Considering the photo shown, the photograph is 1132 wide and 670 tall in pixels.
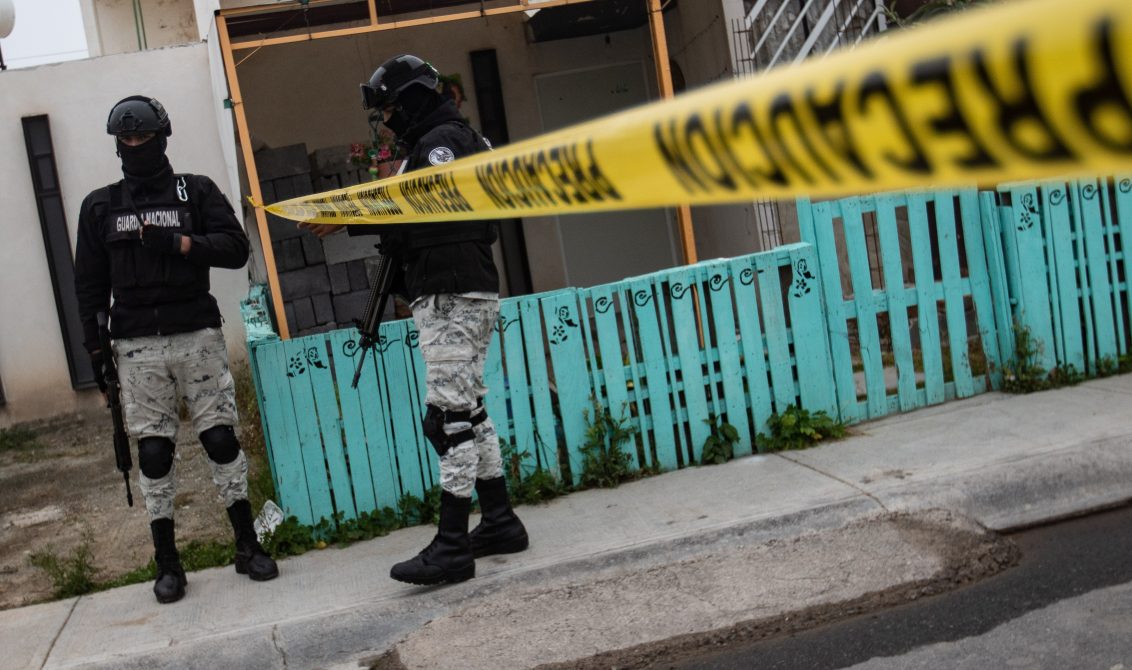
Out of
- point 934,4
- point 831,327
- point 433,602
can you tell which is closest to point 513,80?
point 934,4

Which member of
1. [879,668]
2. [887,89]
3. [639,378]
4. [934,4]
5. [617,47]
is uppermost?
[617,47]

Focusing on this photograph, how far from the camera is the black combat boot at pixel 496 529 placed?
4.51 meters

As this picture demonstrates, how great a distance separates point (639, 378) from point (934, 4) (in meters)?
3.63

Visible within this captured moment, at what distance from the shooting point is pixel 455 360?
14.0ft

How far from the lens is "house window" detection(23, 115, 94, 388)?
1002 centimetres

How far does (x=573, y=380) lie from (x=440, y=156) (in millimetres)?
1504

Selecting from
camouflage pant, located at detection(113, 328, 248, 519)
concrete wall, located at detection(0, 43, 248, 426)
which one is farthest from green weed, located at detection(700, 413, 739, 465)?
concrete wall, located at detection(0, 43, 248, 426)

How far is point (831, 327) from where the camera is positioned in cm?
566

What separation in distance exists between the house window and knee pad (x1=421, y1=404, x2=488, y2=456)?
6.84m

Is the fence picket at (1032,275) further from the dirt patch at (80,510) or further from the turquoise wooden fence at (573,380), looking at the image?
the dirt patch at (80,510)

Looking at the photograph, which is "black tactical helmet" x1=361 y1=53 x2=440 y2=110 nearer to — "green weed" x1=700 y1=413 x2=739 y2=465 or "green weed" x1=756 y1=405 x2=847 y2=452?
"green weed" x1=700 y1=413 x2=739 y2=465

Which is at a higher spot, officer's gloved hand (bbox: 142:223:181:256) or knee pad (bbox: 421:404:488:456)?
officer's gloved hand (bbox: 142:223:181:256)

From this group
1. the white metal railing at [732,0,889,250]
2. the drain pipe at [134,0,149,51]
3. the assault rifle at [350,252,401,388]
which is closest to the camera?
the assault rifle at [350,252,401,388]

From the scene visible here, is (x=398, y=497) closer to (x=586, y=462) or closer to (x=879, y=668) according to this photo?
(x=586, y=462)
